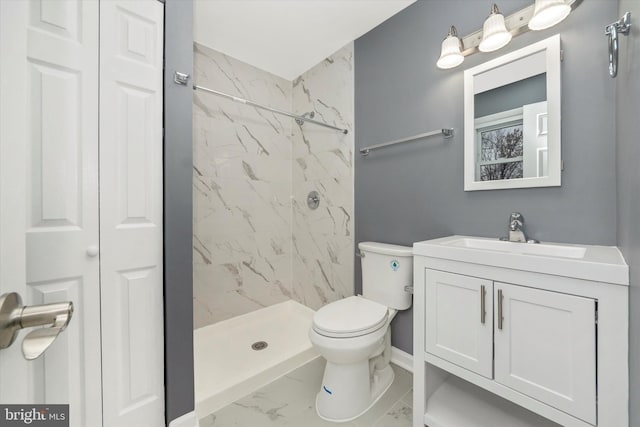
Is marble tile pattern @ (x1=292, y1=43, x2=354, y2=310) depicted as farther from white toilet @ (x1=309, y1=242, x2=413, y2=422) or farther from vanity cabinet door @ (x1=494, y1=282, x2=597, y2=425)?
vanity cabinet door @ (x1=494, y1=282, x2=597, y2=425)

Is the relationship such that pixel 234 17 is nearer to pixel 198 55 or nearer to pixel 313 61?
pixel 198 55

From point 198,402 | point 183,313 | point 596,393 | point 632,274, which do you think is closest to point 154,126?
point 183,313

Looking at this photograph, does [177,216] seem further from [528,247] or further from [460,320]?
[528,247]

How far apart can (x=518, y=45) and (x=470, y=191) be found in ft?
2.44

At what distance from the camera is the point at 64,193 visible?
97 cm

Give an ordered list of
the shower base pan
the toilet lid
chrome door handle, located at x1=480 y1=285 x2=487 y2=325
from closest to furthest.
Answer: chrome door handle, located at x1=480 y1=285 x2=487 y2=325 → the toilet lid → the shower base pan

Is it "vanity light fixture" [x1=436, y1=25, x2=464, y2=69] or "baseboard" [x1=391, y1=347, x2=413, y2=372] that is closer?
"vanity light fixture" [x1=436, y1=25, x2=464, y2=69]

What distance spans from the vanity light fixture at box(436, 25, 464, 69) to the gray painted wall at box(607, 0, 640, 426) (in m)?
0.61

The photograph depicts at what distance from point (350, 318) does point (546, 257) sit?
35.8 inches

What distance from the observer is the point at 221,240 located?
2.25 m

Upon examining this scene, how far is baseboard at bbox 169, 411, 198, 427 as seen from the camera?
1.21 m

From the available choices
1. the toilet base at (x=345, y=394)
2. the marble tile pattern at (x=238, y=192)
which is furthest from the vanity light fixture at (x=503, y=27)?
the toilet base at (x=345, y=394)

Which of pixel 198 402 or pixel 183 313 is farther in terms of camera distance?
pixel 198 402

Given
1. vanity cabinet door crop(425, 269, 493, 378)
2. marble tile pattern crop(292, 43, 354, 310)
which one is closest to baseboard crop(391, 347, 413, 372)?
marble tile pattern crop(292, 43, 354, 310)
